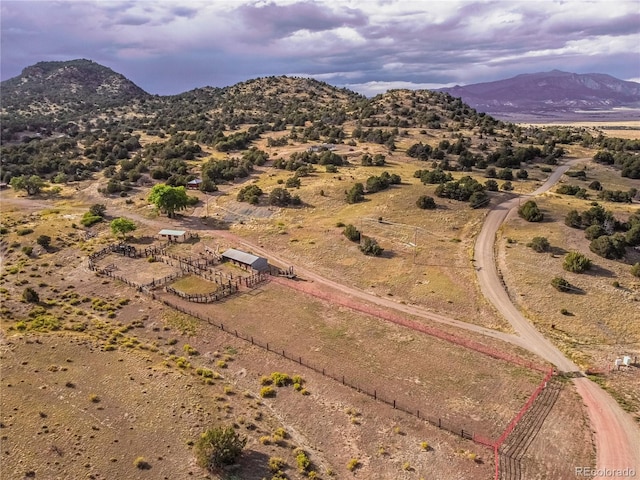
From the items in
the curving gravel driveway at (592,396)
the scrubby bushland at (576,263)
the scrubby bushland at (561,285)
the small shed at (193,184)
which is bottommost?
the curving gravel driveway at (592,396)

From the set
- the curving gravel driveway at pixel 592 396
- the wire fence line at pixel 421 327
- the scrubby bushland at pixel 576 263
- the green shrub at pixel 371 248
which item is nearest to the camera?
the curving gravel driveway at pixel 592 396

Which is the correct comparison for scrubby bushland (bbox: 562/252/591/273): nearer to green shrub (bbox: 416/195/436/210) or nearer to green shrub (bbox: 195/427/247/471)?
green shrub (bbox: 416/195/436/210)

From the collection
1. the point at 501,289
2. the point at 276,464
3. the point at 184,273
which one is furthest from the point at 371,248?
the point at 276,464

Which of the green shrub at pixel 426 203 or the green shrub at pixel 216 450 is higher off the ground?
the green shrub at pixel 426 203

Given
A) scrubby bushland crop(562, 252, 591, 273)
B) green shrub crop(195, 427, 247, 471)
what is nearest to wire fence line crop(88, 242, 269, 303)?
green shrub crop(195, 427, 247, 471)

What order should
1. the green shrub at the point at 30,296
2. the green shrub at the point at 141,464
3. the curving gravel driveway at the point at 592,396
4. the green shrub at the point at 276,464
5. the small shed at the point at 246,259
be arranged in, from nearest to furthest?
the green shrub at the point at 141,464
the green shrub at the point at 276,464
the curving gravel driveway at the point at 592,396
the green shrub at the point at 30,296
the small shed at the point at 246,259

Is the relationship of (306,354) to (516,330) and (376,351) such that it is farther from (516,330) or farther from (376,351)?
(516,330)

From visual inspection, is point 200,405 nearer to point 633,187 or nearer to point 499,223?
point 499,223

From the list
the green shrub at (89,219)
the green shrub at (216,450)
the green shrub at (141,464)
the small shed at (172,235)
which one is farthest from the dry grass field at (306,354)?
the green shrub at (89,219)

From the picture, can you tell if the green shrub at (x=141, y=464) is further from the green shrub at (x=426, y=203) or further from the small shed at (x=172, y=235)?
the green shrub at (x=426, y=203)
